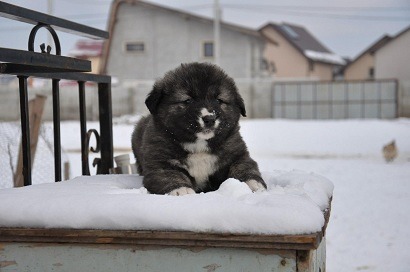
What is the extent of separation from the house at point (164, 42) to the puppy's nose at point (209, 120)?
22.8 m

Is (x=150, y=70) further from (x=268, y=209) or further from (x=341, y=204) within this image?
(x=268, y=209)

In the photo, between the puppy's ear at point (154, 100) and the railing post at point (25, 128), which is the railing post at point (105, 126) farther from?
the puppy's ear at point (154, 100)

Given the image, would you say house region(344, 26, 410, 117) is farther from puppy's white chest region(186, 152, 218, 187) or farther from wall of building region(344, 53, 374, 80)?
puppy's white chest region(186, 152, 218, 187)

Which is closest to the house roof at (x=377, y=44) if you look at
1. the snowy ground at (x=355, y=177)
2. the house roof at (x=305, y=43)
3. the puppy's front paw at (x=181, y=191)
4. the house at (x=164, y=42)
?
the house roof at (x=305, y=43)

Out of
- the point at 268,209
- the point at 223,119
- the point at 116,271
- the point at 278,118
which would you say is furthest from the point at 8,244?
the point at 278,118

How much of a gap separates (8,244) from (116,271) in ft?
1.43

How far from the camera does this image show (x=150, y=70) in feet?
87.6

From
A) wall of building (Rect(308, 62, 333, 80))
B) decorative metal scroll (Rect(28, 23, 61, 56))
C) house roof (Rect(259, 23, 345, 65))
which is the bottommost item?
decorative metal scroll (Rect(28, 23, 61, 56))

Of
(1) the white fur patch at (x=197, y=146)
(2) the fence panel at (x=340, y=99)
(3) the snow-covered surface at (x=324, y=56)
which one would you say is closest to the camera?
(1) the white fur patch at (x=197, y=146)

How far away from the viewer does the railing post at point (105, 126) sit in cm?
396

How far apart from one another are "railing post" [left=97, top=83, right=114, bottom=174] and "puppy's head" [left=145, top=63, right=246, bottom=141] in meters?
0.98

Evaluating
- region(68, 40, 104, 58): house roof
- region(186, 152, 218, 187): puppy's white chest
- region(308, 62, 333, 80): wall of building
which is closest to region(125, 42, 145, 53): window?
region(68, 40, 104, 58): house roof

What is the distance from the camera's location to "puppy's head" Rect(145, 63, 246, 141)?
9.05 feet

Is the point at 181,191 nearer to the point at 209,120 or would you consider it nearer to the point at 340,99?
the point at 209,120
